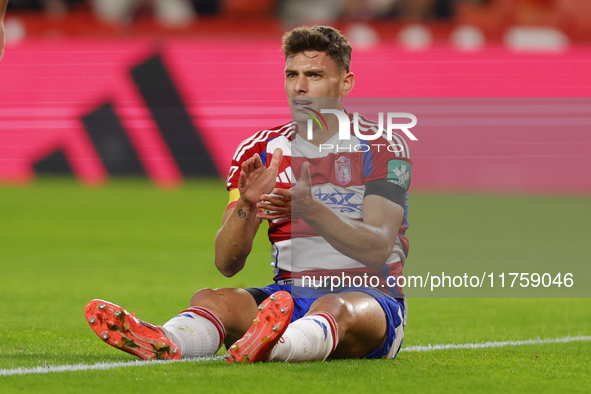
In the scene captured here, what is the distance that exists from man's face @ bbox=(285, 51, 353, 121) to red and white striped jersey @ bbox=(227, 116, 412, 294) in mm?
177

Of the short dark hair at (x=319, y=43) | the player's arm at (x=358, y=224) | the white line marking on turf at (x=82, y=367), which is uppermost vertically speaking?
the short dark hair at (x=319, y=43)

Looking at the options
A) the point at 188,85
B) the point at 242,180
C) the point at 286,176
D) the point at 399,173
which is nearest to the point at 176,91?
the point at 188,85

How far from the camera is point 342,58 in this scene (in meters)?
4.50

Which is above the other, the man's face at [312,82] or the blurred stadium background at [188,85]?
the man's face at [312,82]

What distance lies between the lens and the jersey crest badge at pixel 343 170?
174 inches

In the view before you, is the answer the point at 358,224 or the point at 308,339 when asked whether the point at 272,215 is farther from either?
the point at 308,339

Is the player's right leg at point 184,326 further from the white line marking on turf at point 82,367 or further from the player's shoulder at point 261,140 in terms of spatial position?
the player's shoulder at point 261,140

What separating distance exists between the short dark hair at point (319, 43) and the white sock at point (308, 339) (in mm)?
1148

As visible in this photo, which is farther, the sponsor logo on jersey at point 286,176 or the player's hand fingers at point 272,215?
the sponsor logo on jersey at point 286,176

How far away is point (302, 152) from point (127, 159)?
10.7 meters

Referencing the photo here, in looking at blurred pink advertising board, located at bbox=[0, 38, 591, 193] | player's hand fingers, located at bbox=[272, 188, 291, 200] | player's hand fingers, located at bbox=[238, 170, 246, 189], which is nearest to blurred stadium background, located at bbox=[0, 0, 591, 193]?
blurred pink advertising board, located at bbox=[0, 38, 591, 193]

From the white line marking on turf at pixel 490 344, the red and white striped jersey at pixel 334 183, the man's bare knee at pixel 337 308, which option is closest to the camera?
the man's bare knee at pixel 337 308

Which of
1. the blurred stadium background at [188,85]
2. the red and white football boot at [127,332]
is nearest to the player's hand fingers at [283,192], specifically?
the red and white football boot at [127,332]

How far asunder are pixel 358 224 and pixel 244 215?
0.46m
